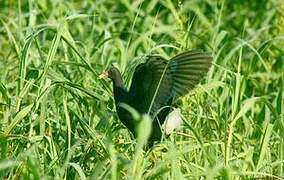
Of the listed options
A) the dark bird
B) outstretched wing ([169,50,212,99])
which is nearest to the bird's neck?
the dark bird

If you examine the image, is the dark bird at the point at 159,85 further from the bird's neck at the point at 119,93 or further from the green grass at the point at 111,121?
the green grass at the point at 111,121

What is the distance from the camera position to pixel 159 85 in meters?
3.70

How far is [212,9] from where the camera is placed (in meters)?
6.64

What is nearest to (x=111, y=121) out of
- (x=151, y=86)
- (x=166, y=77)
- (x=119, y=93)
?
(x=119, y=93)

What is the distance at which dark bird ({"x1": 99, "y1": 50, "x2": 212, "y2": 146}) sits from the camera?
3.63 m

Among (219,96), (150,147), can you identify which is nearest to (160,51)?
(219,96)

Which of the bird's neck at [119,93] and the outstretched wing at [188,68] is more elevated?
the outstretched wing at [188,68]

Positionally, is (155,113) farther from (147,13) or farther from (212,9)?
(212,9)

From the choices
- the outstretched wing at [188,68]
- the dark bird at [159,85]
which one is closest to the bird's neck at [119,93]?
the dark bird at [159,85]

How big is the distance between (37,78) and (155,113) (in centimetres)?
62

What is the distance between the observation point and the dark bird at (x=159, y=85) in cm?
363

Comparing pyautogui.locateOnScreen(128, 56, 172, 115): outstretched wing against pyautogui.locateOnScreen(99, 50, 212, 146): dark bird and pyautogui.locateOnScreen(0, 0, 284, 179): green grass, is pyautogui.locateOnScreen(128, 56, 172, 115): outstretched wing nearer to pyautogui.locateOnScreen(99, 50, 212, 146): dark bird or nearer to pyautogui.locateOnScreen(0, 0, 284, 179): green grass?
pyautogui.locateOnScreen(99, 50, 212, 146): dark bird

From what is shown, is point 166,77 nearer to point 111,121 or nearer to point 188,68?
point 188,68

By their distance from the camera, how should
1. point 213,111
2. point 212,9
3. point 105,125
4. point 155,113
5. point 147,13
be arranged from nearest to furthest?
point 155,113
point 105,125
point 213,111
point 147,13
point 212,9
